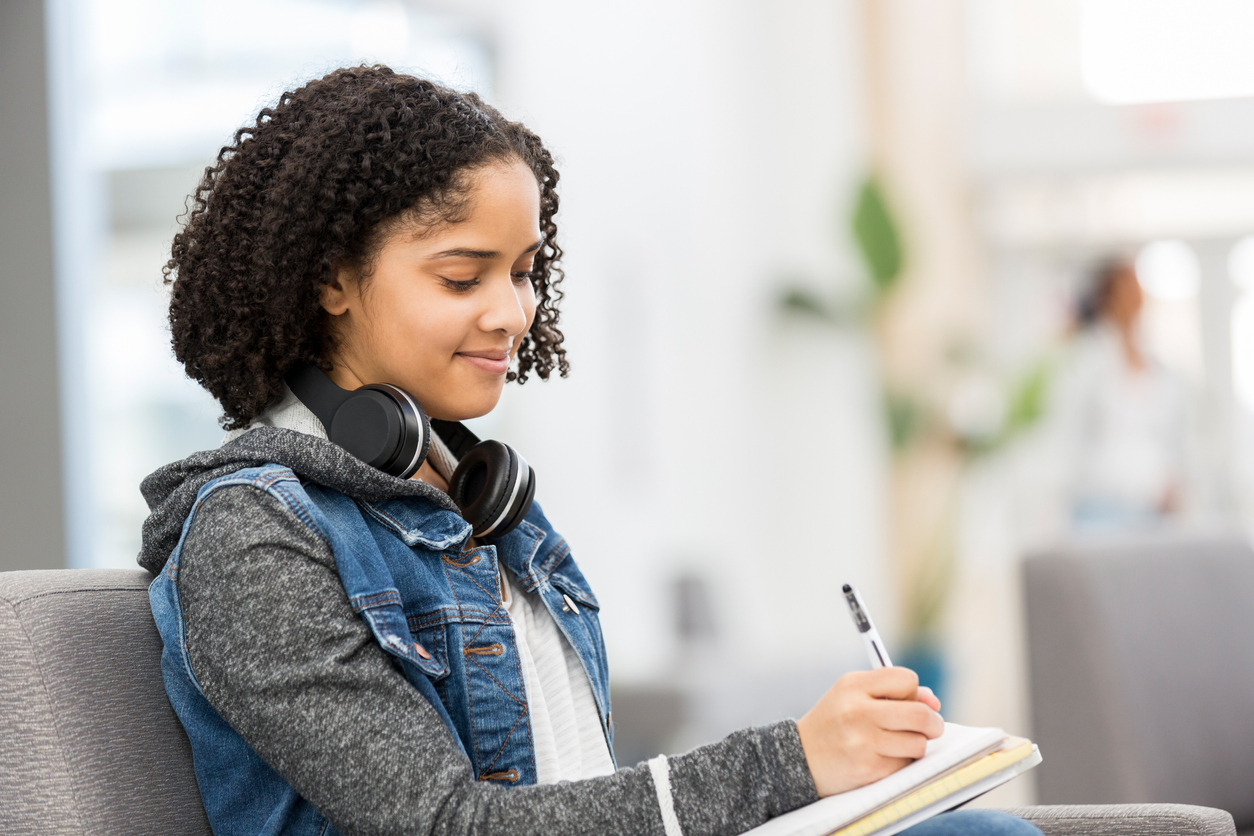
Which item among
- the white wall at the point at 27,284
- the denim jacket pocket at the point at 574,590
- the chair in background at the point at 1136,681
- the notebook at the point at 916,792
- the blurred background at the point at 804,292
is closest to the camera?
the notebook at the point at 916,792

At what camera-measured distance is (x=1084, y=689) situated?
1729 millimetres

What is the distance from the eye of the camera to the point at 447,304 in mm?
1104

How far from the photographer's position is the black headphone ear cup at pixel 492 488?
3.77ft

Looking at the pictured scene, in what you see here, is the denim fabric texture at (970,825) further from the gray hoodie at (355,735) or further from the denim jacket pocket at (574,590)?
the denim jacket pocket at (574,590)

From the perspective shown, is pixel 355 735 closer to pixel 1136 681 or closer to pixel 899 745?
pixel 899 745

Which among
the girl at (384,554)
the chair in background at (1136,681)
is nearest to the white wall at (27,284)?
the girl at (384,554)

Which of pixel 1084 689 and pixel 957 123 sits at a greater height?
pixel 957 123

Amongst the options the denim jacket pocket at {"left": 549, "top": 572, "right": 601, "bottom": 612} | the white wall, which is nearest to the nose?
the denim jacket pocket at {"left": 549, "top": 572, "right": 601, "bottom": 612}

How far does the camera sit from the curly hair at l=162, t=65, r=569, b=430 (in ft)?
3.51

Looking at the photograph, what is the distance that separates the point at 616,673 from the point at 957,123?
351 centimetres

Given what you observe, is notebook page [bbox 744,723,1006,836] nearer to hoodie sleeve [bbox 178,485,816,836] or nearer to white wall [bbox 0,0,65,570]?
hoodie sleeve [bbox 178,485,816,836]

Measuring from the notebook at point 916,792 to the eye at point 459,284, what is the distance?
529 mm

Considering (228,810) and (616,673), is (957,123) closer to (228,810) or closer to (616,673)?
(616,673)

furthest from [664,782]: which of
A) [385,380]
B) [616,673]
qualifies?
[616,673]
